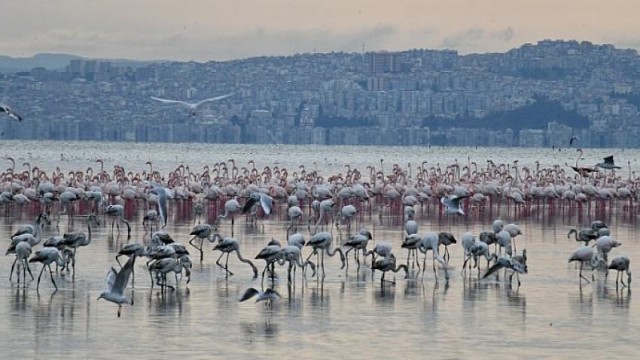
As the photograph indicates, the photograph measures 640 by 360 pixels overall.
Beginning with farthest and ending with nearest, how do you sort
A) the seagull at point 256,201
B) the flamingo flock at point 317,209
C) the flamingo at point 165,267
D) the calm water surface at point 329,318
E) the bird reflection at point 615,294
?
the seagull at point 256,201, the flamingo flock at point 317,209, the bird reflection at point 615,294, the flamingo at point 165,267, the calm water surface at point 329,318

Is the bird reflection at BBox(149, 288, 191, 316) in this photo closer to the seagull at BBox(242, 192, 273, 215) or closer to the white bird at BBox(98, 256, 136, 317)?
the white bird at BBox(98, 256, 136, 317)

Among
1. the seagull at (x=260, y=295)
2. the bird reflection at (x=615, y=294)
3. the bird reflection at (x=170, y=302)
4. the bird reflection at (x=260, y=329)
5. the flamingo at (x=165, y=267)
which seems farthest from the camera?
the bird reflection at (x=615, y=294)

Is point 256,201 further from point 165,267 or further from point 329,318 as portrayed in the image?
point 329,318

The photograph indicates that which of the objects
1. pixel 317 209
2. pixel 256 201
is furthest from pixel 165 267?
pixel 317 209

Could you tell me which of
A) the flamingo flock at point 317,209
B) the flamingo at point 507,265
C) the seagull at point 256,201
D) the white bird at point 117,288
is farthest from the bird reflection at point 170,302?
the seagull at point 256,201

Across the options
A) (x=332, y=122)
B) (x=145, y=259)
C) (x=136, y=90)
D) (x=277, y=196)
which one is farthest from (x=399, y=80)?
(x=145, y=259)

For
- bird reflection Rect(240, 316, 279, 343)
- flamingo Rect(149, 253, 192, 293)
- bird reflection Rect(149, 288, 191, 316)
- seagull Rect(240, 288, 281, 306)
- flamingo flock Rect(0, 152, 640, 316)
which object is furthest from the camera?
flamingo flock Rect(0, 152, 640, 316)

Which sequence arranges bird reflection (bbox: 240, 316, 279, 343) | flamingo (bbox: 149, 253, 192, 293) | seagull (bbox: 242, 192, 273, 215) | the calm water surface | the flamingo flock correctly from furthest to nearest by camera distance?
seagull (bbox: 242, 192, 273, 215)
the flamingo flock
flamingo (bbox: 149, 253, 192, 293)
bird reflection (bbox: 240, 316, 279, 343)
the calm water surface

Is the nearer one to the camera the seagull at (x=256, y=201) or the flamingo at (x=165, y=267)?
the flamingo at (x=165, y=267)

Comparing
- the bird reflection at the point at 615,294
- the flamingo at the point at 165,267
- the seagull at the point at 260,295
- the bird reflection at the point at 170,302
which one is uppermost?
the flamingo at the point at 165,267

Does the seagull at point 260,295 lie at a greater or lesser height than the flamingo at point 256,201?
lesser

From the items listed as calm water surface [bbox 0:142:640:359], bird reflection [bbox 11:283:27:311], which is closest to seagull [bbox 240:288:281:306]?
calm water surface [bbox 0:142:640:359]

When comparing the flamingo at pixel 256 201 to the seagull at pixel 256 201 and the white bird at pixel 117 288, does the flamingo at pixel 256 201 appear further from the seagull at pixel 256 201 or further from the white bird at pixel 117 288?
the white bird at pixel 117 288

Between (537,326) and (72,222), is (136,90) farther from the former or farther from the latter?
(537,326)
